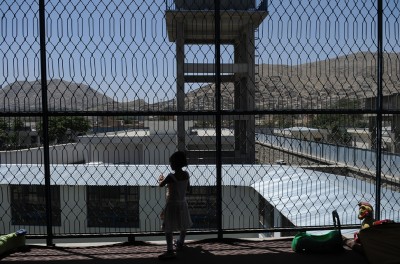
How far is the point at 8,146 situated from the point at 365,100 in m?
3.76

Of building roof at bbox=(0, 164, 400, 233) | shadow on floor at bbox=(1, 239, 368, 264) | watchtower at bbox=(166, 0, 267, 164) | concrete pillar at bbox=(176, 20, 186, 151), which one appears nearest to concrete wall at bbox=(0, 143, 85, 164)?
building roof at bbox=(0, 164, 400, 233)

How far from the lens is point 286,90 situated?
12.5 ft

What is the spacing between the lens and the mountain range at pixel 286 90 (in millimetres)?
3572

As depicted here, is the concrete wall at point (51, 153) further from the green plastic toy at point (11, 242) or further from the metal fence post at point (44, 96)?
the green plastic toy at point (11, 242)

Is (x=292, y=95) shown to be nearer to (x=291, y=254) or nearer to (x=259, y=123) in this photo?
(x=259, y=123)

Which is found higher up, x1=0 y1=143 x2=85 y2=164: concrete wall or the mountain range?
the mountain range

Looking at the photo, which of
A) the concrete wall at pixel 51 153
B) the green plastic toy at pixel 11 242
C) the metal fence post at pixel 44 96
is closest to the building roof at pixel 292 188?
the concrete wall at pixel 51 153

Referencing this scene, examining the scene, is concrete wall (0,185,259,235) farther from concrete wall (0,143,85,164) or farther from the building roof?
concrete wall (0,143,85,164)

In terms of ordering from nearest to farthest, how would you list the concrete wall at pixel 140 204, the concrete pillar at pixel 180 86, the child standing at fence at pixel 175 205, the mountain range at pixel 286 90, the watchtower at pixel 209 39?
the child standing at fence at pixel 175 205, the mountain range at pixel 286 90, the concrete pillar at pixel 180 86, the watchtower at pixel 209 39, the concrete wall at pixel 140 204

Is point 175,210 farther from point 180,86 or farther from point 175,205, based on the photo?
point 180,86

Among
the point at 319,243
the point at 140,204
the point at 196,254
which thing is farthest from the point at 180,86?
the point at 140,204

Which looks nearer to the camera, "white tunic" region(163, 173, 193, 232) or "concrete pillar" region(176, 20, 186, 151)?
"white tunic" region(163, 173, 193, 232)

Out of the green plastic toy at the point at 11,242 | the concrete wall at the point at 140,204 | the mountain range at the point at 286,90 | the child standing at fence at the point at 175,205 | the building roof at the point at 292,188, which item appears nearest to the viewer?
the child standing at fence at the point at 175,205

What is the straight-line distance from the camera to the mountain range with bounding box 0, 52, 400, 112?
3572 mm
